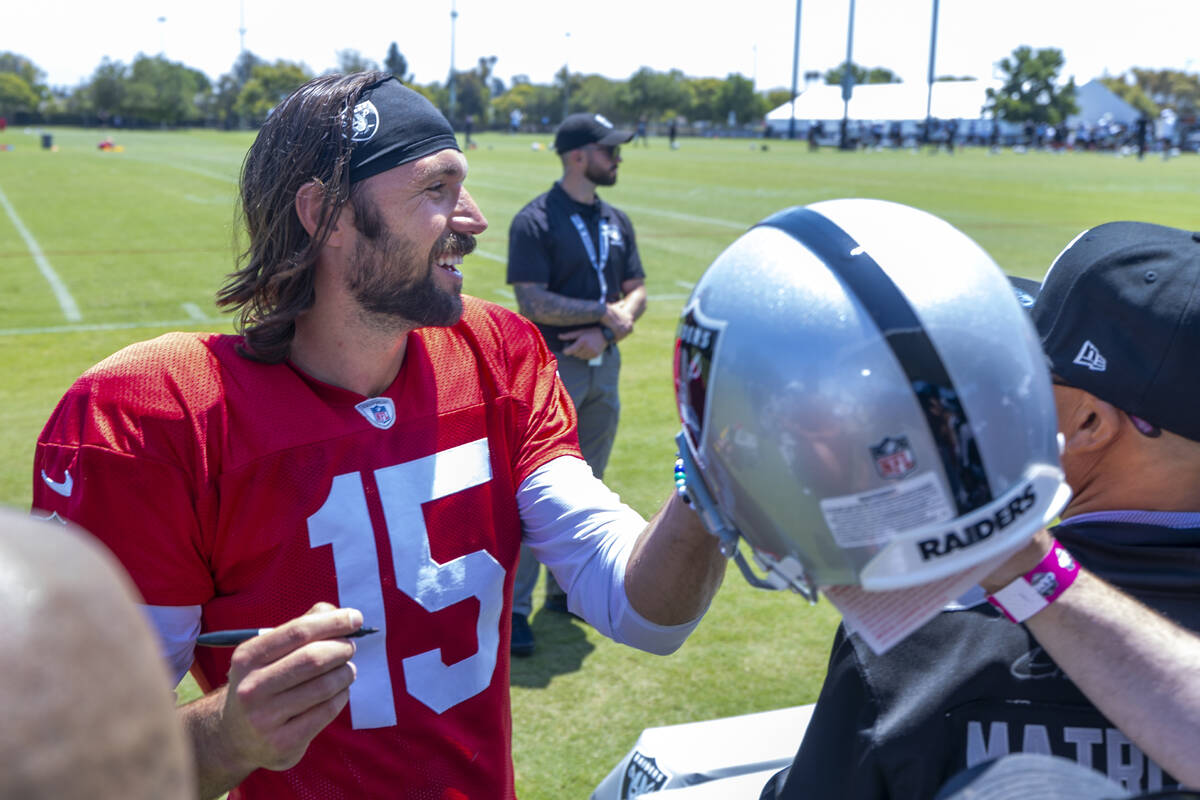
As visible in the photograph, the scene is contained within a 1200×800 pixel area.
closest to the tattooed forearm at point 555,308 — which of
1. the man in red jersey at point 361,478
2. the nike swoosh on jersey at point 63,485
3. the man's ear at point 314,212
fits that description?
the man in red jersey at point 361,478

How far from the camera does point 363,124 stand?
7.14 feet

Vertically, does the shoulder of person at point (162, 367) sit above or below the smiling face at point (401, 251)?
below

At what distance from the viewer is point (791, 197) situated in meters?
25.0

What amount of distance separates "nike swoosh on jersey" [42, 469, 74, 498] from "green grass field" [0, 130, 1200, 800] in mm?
1231

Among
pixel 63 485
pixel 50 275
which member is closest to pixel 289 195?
pixel 63 485

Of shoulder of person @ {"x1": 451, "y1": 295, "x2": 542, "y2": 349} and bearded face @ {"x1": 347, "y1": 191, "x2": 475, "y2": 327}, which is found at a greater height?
bearded face @ {"x1": 347, "y1": 191, "x2": 475, "y2": 327}

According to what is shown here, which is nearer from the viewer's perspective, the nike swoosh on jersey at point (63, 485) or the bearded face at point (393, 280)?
the nike swoosh on jersey at point (63, 485)

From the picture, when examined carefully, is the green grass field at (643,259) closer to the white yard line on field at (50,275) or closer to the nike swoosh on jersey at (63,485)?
the white yard line on field at (50,275)

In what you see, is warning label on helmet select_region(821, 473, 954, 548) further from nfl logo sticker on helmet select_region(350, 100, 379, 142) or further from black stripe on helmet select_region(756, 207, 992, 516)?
nfl logo sticker on helmet select_region(350, 100, 379, 142)

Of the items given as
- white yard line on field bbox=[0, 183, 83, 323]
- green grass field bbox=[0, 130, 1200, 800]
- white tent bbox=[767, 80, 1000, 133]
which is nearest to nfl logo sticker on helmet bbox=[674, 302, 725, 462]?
green grass field bbox=[0, 130, 1200, 800]

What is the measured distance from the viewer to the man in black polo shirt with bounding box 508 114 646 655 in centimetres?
534

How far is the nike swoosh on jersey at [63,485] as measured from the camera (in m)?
1.85

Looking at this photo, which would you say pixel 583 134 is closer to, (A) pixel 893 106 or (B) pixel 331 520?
(B) pixel 331 520

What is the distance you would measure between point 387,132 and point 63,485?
Result: 3.05 feet
